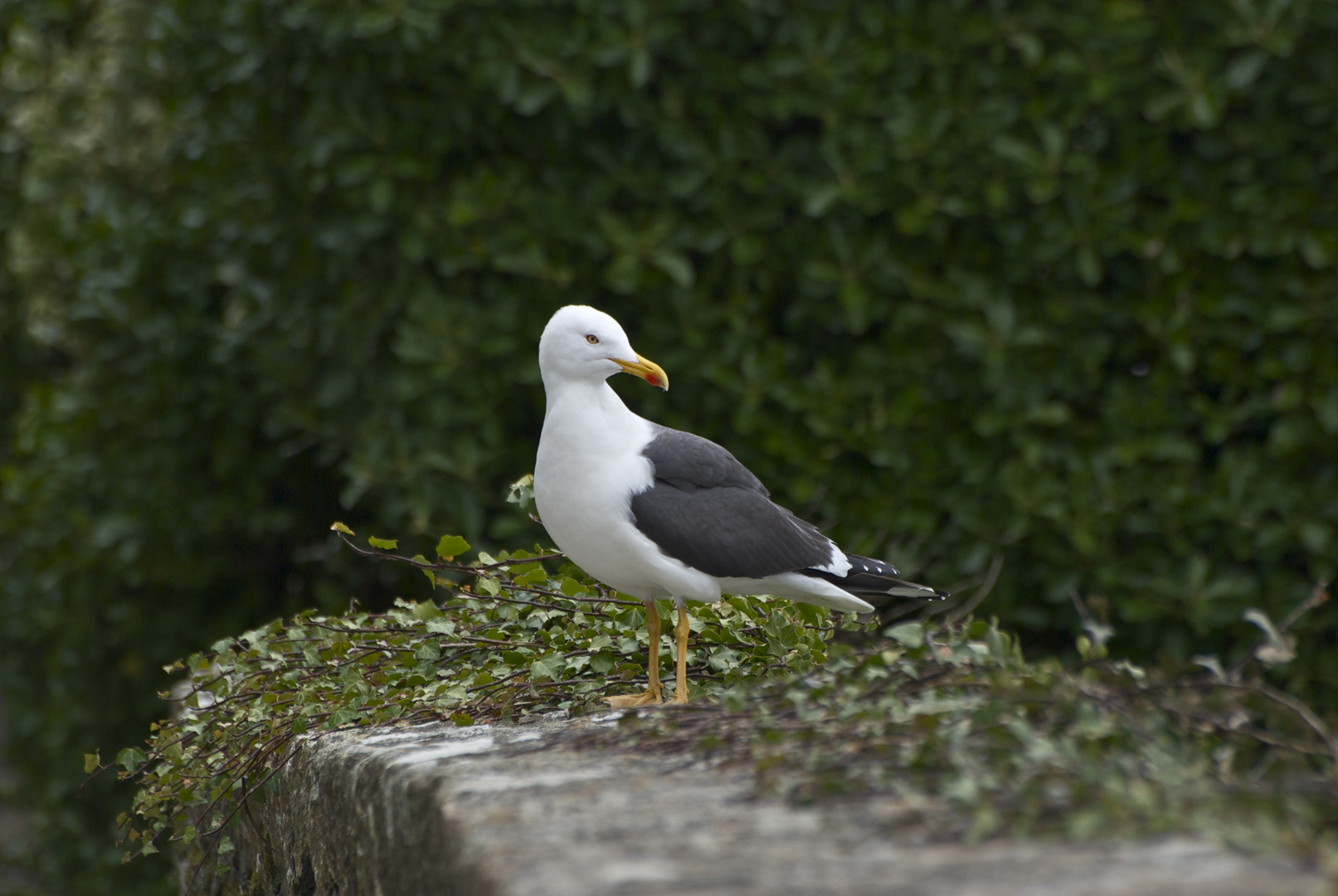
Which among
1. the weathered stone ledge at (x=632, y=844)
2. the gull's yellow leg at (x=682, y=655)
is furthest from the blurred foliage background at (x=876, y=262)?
the weathered stone ledge at (x=632, y=844)

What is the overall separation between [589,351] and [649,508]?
0.39m

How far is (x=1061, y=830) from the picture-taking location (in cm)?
163

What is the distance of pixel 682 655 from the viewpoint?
292cm

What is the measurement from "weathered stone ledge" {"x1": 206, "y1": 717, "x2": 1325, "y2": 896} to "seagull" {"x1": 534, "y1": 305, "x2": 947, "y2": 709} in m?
0.39

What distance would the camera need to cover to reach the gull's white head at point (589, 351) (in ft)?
9.62

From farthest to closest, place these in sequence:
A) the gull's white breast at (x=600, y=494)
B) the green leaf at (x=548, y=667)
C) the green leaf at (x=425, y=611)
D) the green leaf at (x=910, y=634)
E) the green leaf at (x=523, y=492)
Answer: the green leaf at (x=523, y=492) < the green leaf at (x=425, y=611) < the green leaf at (x=548, y=667) < the gull's white breast at (x=600, y=494) < the green leaf at (x=910, y=634)

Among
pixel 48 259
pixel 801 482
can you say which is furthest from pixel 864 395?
pixel 48 259


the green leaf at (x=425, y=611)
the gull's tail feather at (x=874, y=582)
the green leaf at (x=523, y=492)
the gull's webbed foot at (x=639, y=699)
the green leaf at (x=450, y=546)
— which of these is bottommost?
the gull's webbed foot at (x=639, y=699)

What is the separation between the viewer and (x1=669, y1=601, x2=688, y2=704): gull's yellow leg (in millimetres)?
2877

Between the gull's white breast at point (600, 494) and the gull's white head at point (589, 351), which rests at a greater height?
the gull's white head at point (589, 351)

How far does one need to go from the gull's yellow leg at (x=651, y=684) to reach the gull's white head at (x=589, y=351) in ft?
1.76

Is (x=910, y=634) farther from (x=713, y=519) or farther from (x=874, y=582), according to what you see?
(x=874, y=582)

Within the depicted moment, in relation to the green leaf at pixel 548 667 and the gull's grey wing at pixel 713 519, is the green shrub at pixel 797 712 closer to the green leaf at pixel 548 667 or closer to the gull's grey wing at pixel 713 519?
the green leaf at pixel 548 667

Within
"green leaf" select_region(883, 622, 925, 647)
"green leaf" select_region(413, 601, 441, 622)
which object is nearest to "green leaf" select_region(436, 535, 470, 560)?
"green leaf" select_region(413, 601, 441, 622)
